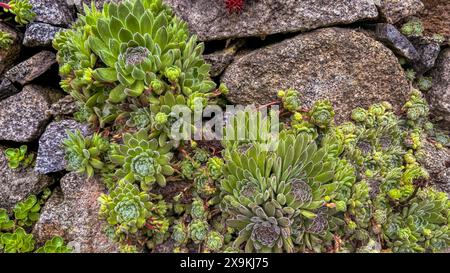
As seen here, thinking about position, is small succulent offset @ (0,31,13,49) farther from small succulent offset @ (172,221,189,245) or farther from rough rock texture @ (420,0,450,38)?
rough rock texture @ (420,0,450,38)

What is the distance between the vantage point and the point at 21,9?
3.15 meters

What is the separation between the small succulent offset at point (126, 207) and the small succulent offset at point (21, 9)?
1.78m

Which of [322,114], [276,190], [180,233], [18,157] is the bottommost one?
[180,233]

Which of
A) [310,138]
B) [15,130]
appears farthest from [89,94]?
[310,138]

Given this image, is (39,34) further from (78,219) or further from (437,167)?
(437,167)

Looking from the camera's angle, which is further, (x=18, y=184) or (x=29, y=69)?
(x=29, y=69)

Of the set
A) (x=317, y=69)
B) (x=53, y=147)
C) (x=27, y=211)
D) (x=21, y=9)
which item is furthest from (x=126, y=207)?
(x=21, y=9)

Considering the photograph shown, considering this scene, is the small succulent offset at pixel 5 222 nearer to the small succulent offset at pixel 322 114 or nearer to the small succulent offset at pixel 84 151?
the small succulent offset at pixel 84 151

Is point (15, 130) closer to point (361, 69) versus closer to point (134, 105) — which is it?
point (134, 105)

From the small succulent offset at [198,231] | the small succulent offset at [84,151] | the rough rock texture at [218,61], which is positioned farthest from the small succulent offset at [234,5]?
the small succulent offset at [198,231]

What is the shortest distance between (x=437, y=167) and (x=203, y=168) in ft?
6.63

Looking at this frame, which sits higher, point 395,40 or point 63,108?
point 395,40

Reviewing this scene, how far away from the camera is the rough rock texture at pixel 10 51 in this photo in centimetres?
328
